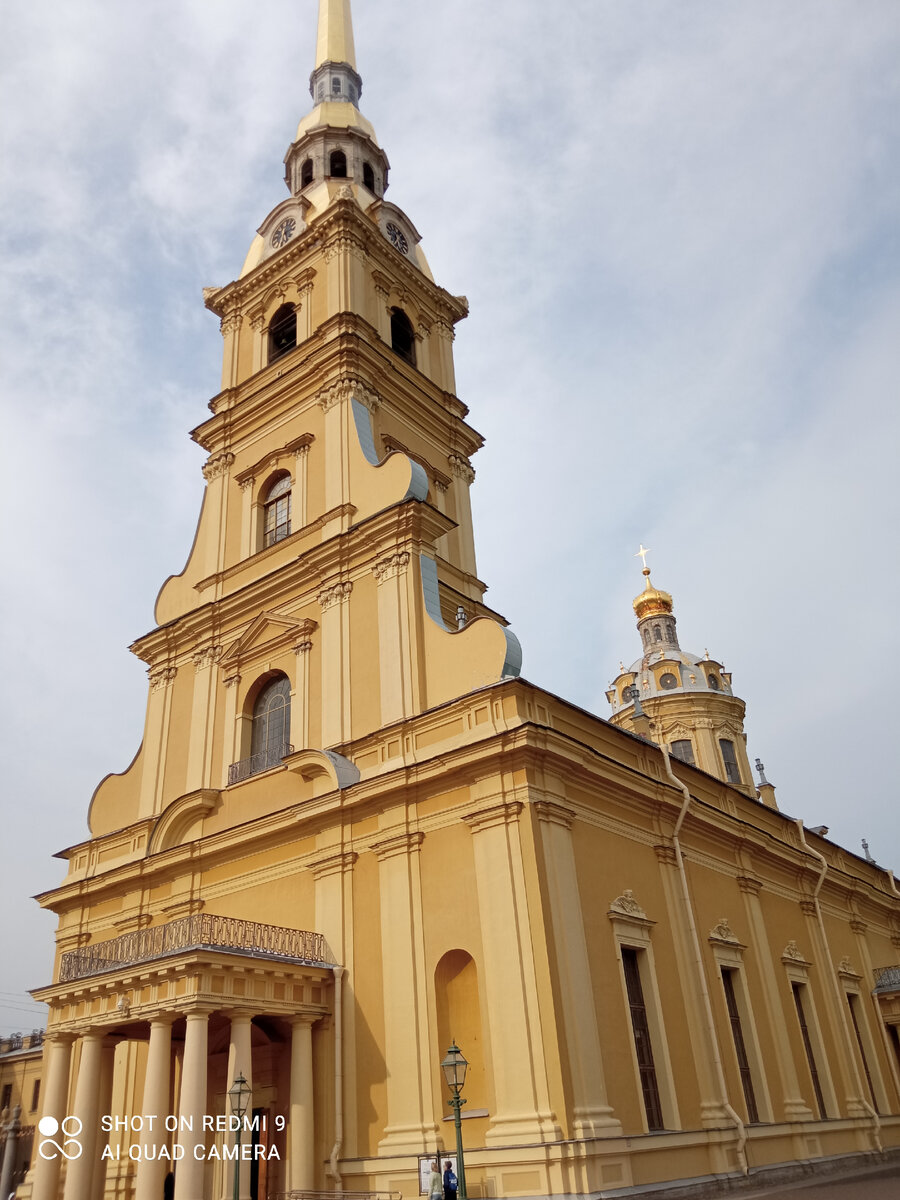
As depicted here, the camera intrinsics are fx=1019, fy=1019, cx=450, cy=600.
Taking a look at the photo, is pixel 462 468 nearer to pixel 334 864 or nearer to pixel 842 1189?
pixel 334 864

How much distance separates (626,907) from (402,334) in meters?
16.3

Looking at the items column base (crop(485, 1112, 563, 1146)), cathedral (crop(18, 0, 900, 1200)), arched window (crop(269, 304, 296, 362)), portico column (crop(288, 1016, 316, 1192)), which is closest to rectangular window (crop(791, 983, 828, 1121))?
cathedral (crop(18, 0, 900, 1200))

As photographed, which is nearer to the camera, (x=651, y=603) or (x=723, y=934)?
(x=723, y=934)

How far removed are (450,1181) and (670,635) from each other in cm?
3809

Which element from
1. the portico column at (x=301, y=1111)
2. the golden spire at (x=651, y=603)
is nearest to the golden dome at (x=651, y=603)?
the golden spire at (x=651, y=603)

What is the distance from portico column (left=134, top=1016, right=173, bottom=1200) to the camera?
13.4m

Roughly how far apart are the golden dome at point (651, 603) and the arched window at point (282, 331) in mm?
28629

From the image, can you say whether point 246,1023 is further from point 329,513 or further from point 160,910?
point 329,513

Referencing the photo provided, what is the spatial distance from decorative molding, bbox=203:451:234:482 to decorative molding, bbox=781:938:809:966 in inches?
663

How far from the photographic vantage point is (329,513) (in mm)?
20750

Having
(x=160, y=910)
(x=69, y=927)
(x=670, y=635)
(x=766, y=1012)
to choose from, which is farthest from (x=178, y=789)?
(x=670, y=635)

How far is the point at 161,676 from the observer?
23078mm

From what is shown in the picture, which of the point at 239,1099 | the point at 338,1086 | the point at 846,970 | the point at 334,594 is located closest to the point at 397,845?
the point at 338,1086

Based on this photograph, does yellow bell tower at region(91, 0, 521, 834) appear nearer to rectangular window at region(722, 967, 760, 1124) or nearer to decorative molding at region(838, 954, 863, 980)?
rectangular window at region(722, 967, 760, 1124)
